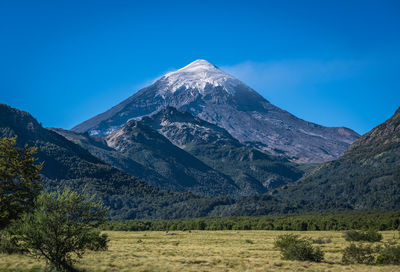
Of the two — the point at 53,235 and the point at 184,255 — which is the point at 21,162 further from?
the point at 184,255

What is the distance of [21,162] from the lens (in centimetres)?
5091

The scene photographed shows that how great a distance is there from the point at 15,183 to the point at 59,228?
1315 cm

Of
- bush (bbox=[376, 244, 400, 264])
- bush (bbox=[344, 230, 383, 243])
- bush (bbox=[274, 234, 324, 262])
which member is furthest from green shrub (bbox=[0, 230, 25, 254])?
bush (bbox=[344, 230, 383, 243])

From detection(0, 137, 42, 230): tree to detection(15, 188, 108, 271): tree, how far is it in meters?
5.82

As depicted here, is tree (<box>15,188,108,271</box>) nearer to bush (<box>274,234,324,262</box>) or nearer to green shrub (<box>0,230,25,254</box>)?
green shrub (<box>0,230,25,254</box>)

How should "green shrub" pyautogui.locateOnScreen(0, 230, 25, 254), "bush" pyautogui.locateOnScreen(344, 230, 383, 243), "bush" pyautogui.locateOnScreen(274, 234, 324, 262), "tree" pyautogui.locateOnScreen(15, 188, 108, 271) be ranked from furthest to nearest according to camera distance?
"bush" pyautogui.locateOnScreen(344, 230, 383, 243)
"bush" pyautogui.locateOnScreen(274, 234, 324, 262)
"green shrub" pyautogui.locateOnScreen(0, 230, 25, 254)
"tree" pyautogui.locateOnScreen(15, 188, 108, 271)

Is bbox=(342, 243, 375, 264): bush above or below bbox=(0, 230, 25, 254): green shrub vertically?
below

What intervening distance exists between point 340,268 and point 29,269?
1288 inches

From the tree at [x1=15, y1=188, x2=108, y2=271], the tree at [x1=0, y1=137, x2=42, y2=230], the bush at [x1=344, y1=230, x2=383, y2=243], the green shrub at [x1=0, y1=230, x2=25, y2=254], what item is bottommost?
the bush at [x1=344, y1=230, x2=383, y2=243]

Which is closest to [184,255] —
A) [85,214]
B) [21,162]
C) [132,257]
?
[132,257]

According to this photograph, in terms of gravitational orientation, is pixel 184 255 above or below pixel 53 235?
below

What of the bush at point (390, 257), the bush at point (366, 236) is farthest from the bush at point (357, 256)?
the bush at point (366, 236)

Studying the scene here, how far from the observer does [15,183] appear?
5019 cm

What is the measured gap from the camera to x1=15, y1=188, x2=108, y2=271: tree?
40.2m
